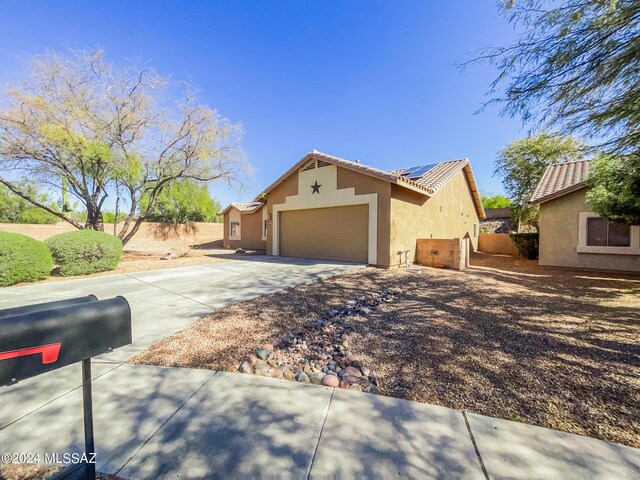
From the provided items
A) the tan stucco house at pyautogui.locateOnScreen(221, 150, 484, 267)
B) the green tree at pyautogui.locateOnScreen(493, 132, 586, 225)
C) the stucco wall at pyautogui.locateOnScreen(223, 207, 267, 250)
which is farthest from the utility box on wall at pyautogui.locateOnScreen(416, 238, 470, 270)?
the green tree at pyautogui.locateOnScreen(493, 132, 586, 225)

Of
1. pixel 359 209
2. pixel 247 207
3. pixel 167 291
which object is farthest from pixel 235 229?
pixel 167 291

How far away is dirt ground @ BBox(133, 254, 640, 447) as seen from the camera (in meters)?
2.31

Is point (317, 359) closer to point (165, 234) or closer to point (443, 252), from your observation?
point (443, 252)

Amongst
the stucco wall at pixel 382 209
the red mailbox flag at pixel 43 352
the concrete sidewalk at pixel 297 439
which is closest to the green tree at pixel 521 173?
the stucco wall at pixel 382 209

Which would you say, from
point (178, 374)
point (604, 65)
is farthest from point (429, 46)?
point (178, 374)

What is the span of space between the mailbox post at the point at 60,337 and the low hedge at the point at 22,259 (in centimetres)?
816

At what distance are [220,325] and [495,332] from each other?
426 cm

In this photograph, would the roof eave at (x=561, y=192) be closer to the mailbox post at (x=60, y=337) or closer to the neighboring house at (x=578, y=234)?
the neighboring house at (x=578, y=234)

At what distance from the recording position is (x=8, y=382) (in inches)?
45.6

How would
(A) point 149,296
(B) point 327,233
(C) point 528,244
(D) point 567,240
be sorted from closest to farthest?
1. (A) point 149,296
2. (D) point 567,240
3. (B) point 327,233
4. (C) point 528,244

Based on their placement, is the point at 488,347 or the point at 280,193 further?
the point at 280,193

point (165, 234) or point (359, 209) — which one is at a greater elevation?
point (359, 209)

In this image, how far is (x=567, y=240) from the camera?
415 inches

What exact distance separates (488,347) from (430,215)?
10289 mm
